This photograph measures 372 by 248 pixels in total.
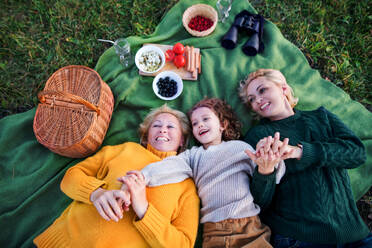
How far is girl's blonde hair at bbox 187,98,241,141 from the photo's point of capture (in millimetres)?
2889

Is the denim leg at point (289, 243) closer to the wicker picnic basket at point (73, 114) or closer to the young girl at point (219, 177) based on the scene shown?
the young girl at point (219, 177)

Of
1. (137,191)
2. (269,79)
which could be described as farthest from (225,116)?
(137,191)

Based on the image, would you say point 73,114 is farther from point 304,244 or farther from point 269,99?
point 304,244

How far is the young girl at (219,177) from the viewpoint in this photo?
2318 millimetres

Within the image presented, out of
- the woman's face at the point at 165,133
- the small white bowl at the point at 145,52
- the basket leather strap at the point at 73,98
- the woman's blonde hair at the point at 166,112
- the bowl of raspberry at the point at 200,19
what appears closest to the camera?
the basket leather strap at the point at 73,98

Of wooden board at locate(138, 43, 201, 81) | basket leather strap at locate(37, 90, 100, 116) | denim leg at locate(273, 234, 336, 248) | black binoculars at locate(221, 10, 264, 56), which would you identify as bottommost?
denim leg at locate(273, 234, 336, 248)

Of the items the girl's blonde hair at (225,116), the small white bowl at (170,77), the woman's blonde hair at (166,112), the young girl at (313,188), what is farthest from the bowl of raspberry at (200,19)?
the young girl at (313,188)

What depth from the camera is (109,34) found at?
3787 mm

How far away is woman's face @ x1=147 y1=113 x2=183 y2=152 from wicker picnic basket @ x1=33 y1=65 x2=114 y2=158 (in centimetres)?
62

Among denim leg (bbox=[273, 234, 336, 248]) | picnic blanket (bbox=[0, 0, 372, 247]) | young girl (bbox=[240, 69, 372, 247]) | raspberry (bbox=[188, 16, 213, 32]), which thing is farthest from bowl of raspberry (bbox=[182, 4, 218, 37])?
denim leg (bbox=[273, 234, 336, 248])

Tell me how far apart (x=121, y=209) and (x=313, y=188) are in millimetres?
1811

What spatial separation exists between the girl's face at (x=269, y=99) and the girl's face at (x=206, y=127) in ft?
1.69

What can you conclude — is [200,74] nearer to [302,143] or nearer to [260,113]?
[260,113]

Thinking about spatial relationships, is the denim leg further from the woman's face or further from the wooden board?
the wooden board
